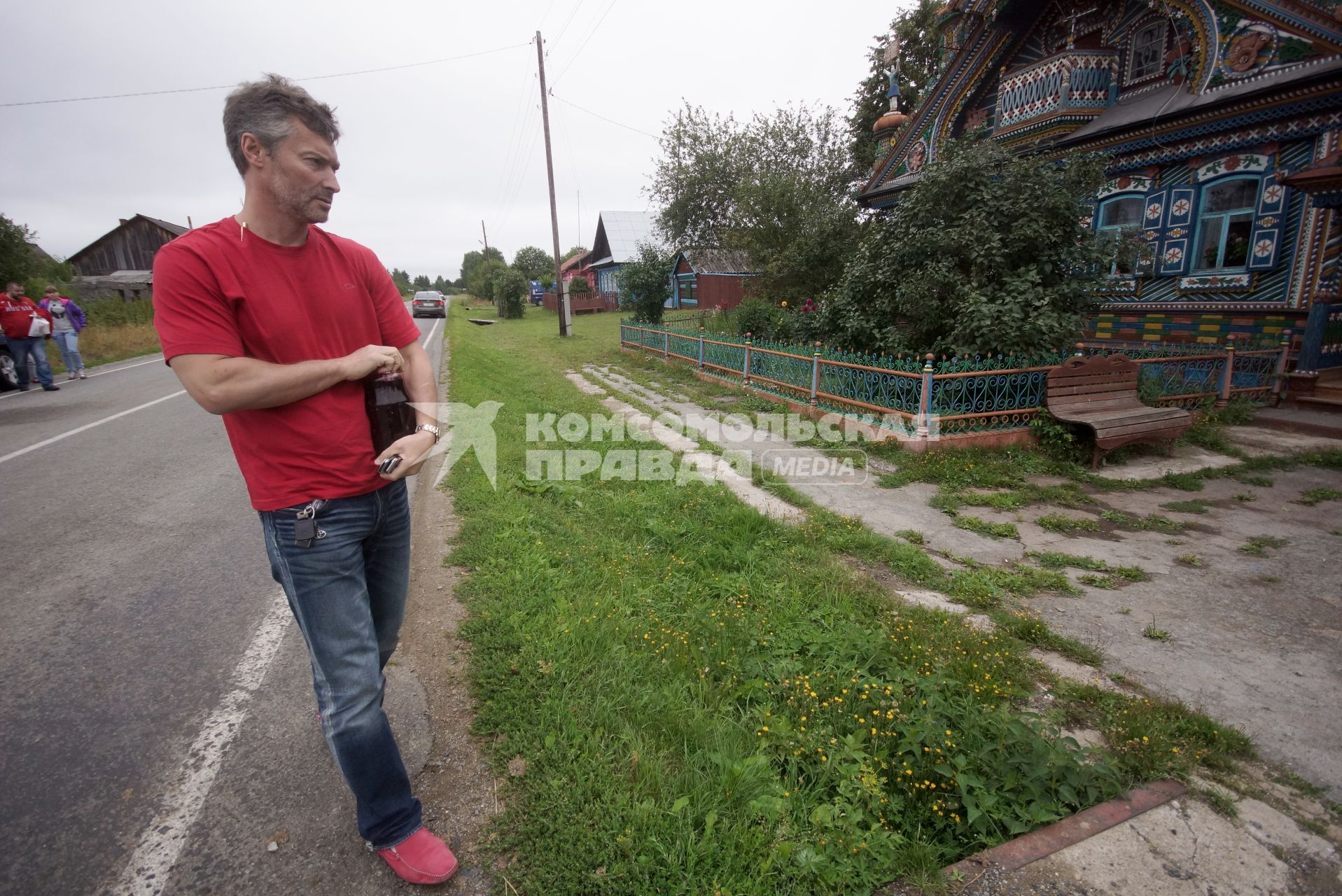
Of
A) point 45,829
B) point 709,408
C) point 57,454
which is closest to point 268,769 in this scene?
point 45,829

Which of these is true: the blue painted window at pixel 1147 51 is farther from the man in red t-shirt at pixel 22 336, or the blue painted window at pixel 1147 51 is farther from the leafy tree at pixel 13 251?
the leafy tree at pixel 13 251

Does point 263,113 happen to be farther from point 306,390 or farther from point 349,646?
point 349,646

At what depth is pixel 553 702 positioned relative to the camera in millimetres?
2623

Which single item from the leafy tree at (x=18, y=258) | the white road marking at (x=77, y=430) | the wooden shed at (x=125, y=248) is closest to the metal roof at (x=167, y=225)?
the wooden shed at (x=125, y=248)

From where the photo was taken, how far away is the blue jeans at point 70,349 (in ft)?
39.6

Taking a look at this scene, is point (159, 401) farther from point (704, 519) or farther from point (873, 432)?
point (873, 432)

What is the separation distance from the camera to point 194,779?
233cm

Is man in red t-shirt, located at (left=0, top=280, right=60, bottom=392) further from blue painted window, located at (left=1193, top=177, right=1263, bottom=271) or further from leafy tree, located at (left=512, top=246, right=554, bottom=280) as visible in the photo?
leafy tree, located at (left=512, top=246, right=554, bottom=280)

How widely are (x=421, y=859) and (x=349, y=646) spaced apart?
737 mm

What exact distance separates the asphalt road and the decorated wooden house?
31.6 ft

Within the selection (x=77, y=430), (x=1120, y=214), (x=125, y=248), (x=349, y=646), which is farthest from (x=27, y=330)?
(x=125, y=248)

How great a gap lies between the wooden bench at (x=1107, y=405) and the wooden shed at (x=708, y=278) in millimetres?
20635

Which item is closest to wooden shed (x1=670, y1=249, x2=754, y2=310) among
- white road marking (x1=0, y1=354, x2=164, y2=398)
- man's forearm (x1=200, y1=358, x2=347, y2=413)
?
white road marking (x1=0, y1=354, x2=164, y2=398)

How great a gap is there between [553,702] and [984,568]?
322 centimetres
